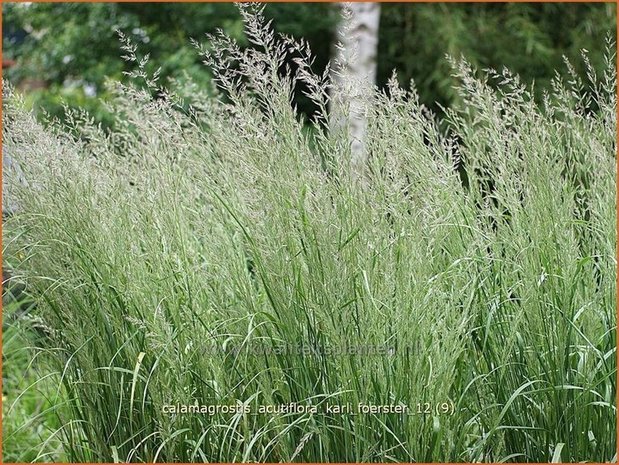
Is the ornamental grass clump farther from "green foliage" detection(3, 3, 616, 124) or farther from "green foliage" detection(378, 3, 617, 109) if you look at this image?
"green foliage" detection(378, 3, 617, 109)

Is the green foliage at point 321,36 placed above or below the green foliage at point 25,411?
above

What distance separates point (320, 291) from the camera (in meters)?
2.10

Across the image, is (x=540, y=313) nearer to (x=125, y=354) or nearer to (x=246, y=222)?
A: (x=246, y=222)

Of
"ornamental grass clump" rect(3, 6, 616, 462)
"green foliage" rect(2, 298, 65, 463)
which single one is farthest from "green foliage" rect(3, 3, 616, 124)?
"ornamental grass clump" rect(3, 6, 616, 462)

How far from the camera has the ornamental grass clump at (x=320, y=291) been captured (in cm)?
211

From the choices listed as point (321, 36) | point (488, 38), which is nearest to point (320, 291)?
Result: point (488, 38)

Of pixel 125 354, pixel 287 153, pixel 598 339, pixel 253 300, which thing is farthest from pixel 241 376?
pixel 598 339

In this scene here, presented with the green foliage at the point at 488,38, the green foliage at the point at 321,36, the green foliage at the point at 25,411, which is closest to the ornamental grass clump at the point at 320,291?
the green foliage at the point at 25,411

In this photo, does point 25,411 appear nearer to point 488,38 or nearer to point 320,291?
point 320,291

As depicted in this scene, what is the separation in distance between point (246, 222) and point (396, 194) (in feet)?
1.35

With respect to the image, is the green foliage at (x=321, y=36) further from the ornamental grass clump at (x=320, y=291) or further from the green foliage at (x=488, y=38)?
the ornamental grass clump at (x=320, y=291)

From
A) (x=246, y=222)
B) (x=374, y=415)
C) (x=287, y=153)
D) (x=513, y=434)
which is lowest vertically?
(x=513, y=434)

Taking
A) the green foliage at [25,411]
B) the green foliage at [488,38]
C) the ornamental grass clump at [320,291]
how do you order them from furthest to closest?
the green foliage at [488,38]
the green foliage at [25,411]
the ornamental grass clump at [320,291]

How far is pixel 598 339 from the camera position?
89.6 inches
